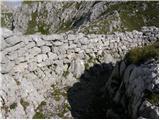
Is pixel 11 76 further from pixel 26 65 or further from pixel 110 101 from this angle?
pixel 110 101

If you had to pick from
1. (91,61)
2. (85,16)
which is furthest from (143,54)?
(85,16)

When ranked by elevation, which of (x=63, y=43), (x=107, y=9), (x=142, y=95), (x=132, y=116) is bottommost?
(x=132, y=116)

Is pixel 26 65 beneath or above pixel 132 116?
above

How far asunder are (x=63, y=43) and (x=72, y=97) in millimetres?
3943

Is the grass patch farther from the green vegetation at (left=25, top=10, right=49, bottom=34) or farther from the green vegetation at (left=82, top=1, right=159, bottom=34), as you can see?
the green vegetation at (left=25, top=10, right=49, bottom=34)

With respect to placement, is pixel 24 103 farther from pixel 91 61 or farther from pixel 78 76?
pixel 91 61

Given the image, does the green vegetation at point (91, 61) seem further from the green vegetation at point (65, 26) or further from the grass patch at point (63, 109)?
the green vegetation at point (65, 26)

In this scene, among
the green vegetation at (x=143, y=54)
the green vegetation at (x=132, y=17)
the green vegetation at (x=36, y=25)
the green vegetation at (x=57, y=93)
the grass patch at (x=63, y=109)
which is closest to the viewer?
the green vegetation at (x=143, y=54)

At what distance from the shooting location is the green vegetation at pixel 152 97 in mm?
15962

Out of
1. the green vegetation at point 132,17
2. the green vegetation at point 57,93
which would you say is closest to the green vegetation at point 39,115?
the green vegetation at point 57,93

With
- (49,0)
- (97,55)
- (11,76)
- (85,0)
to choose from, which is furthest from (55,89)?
(49,0)

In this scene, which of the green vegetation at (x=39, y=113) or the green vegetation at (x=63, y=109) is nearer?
the green vegetation at (x=39, y=113)

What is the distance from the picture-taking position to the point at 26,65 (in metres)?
21.5

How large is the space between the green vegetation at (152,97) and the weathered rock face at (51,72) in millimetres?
227
